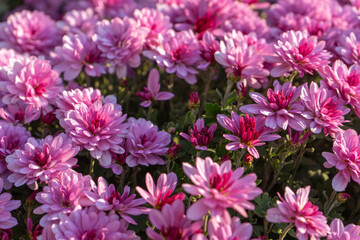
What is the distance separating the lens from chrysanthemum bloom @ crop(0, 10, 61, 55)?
7.76 feet

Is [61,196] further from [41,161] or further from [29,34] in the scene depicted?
[29,34]

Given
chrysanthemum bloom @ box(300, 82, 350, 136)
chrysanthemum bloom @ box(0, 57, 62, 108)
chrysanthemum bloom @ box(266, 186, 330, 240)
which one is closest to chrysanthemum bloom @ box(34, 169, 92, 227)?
chrysanthemum bloom @ box(0, 57, 62, 108)

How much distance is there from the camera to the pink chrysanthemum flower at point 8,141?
154 centimetres

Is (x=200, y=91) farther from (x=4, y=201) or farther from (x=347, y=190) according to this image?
(x=4, y=201)

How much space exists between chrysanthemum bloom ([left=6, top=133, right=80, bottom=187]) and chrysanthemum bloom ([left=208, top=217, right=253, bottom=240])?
577 mm

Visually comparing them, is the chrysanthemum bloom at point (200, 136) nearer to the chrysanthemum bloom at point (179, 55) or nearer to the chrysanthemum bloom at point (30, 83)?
the chrysanthemum bloom at point (179, 55)

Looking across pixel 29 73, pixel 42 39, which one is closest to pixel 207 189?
pixel 29 73

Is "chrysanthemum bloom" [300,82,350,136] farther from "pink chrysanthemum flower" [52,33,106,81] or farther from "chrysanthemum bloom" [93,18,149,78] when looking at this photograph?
"pink chrysanthemum flower" [52,33,106,81]

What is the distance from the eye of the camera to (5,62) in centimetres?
196

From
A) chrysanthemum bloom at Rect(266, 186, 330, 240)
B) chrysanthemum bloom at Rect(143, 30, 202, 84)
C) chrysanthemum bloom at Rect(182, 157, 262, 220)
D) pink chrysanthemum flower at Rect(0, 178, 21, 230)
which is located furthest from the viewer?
chrysanthemum bloom at Rect(143, 30, 202, 84)

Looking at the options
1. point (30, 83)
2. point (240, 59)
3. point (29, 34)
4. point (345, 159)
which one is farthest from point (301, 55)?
point (29, 34)

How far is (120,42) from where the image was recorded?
1.97 meters

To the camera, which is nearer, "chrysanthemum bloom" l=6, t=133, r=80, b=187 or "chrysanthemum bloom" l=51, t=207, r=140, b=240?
"chrysanthemum bloom" l=51, t=207, r=140, b=240

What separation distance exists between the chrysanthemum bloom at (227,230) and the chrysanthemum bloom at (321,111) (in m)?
0.49
